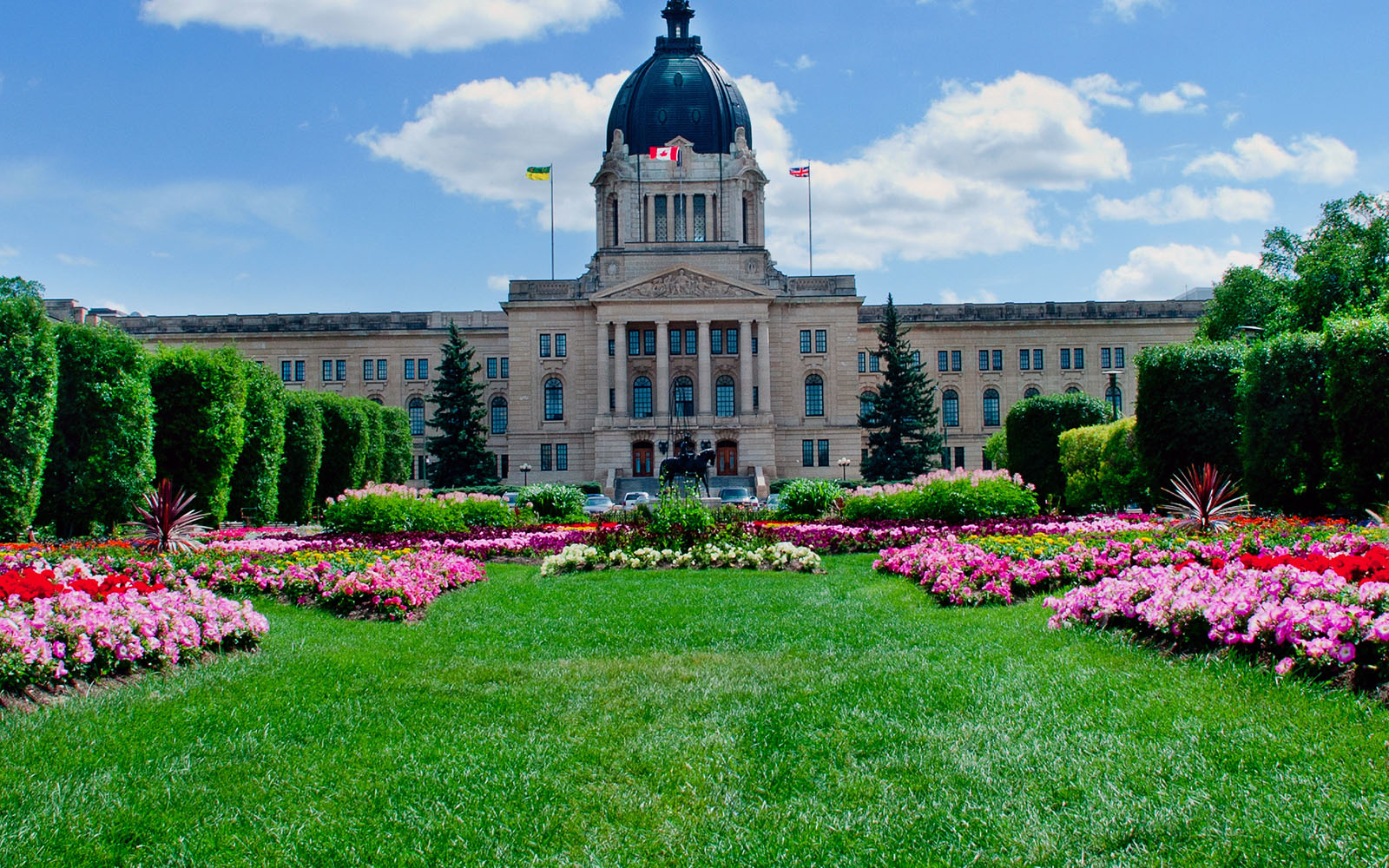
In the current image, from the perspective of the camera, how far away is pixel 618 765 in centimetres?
666

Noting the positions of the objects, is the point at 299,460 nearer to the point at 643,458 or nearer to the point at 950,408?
the point at 643,458

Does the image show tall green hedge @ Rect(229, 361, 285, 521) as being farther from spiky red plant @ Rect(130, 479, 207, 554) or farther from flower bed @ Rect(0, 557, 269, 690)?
flower bed @ Rect(0, 557, 269, 690)

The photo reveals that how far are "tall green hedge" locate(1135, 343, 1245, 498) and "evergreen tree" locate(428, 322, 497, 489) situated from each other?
38.7 metres

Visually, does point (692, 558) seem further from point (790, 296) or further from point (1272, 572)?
point (790, 296)

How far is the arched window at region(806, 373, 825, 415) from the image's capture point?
236 ft

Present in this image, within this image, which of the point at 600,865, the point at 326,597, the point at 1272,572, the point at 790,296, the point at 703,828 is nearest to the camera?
the point at 600,865

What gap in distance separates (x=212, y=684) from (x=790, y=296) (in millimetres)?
63699

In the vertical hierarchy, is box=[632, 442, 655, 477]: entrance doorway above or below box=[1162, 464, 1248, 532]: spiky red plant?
above

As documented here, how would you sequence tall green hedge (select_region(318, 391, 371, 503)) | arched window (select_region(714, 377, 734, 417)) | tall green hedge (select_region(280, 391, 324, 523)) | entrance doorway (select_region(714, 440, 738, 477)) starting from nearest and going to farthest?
tall green hedge (select_region(280, 391, 324, 523)) < tall green hedge (select_region(318, 391, 371, 503)) < entrance doorway (select_region(714, 440, 738, 477)) < arched window (select_region(714, 377, 734, 417))

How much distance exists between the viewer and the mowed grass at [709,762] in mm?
5398

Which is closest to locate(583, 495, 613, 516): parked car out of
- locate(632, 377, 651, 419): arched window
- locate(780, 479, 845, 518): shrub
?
locate(780, 479, 845, 518): shrub

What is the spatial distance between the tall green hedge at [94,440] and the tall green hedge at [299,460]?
918cm

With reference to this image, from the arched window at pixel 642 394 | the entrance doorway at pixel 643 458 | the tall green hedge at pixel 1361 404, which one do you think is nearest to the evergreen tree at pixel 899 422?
the entrance doorway at pixel 643 458

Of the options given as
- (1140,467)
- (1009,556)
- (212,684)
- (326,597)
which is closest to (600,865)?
(212,684)
